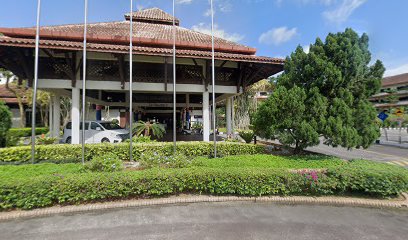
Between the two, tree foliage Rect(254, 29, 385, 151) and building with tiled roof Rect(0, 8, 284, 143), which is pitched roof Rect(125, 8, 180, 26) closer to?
building with tiled roof Rect(0, 8, 284, 143)

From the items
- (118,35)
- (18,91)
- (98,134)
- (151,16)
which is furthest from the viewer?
(18,91)

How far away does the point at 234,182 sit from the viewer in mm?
4758

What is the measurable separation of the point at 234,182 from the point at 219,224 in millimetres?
1321

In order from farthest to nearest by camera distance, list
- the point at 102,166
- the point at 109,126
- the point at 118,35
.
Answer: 1. the point at 109,126
2. the point at 118,35
3. the point at 102,166

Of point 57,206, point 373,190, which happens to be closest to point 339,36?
point 373,190

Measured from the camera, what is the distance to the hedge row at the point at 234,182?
4328 mm

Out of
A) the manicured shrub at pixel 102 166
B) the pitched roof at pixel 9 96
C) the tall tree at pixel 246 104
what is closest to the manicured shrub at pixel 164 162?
the manicured shrub at pixel 102 166

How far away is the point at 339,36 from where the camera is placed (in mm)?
7172

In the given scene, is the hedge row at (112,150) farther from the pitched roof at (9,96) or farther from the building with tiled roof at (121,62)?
the pitched roof at (9,96)

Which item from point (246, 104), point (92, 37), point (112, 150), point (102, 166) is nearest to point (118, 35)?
point (92, 37)

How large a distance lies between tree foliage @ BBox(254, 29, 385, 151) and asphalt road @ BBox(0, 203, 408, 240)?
9.56 feet

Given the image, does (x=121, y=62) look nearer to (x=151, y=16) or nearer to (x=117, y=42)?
(x=117, y=42)

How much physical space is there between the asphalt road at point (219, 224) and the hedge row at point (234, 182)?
440mm

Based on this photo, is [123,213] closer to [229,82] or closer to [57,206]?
[57,206]
